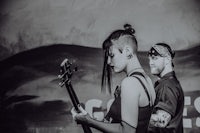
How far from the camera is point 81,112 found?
3064 mm

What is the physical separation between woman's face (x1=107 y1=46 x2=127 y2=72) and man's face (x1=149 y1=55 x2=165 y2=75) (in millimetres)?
236

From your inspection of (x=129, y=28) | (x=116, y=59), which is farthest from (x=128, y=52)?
(x=129, y=28)

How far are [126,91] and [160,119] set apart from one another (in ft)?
1.16

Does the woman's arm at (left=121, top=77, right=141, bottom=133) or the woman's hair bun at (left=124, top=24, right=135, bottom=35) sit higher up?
the woman's hair bun at (left=124, top=24, right=135, bottom=35)

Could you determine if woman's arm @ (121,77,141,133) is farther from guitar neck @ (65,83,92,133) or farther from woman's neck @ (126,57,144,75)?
guitar neck @ (65,83,92,133)

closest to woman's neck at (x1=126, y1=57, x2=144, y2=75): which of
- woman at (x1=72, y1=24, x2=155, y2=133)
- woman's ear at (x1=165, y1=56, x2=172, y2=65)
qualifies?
woman at (x1=72, y1=24, x2=155, y2=133)

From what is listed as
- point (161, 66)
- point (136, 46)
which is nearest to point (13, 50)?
point (136, 46)

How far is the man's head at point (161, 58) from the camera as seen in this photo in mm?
3082

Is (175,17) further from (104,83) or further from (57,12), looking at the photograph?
(57,12)

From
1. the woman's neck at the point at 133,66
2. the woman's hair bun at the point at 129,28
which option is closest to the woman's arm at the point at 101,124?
the woman's neck at the point at 133,66

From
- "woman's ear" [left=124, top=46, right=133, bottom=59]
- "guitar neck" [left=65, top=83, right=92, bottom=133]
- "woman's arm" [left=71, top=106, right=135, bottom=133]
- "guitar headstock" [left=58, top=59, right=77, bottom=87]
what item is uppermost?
"woman's ear" [left=124, top=46, right=133, bottom=59]

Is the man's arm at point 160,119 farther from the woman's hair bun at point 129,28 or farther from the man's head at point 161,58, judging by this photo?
the woman's hair bun at point 129,28

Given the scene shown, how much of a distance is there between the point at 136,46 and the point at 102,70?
0.36m

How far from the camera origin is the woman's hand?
119 inches
